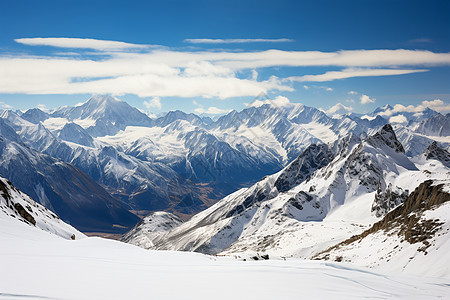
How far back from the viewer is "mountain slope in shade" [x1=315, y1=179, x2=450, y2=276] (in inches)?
2164

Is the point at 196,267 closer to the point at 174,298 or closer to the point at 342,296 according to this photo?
the point at 174,298

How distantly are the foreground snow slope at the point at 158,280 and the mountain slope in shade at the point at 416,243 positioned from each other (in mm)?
26897

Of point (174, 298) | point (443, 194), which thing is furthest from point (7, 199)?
point (443, 194)

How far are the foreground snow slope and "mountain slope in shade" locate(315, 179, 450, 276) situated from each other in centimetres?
2690

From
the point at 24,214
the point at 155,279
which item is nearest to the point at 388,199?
the point at 24,214

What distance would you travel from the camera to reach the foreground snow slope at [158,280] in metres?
17.7

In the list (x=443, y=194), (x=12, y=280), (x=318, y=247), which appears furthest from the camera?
(x=318, y=247)

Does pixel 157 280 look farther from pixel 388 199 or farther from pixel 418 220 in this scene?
pixel 388 199

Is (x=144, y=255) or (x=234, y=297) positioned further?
(x=144, y=255)

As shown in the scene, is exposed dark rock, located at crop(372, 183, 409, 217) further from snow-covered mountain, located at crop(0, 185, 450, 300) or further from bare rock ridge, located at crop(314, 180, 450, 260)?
snow-covered mountain, located at crop(0, 185, 450, 300)

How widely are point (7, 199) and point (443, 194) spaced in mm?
88967

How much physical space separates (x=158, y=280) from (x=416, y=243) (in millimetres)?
55622

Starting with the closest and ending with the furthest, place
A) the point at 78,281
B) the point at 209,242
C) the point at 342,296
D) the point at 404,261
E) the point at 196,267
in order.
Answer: the point at 78,281, the point at 342,296, the point at 196,267, the point at 404,261, the point at 209,242

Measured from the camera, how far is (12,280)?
1731 cm
